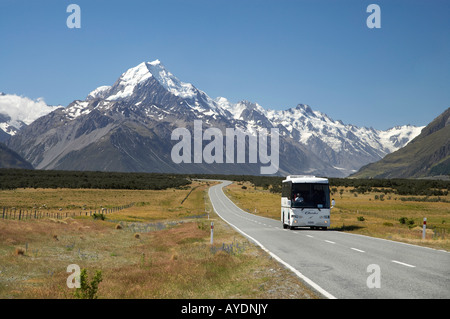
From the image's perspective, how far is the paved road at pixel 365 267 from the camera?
1106 cm

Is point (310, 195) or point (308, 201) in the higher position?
point (310, 195)

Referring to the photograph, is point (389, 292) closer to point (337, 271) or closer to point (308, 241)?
point (337, 271)

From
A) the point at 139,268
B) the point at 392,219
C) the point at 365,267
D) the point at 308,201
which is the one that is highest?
the point at 308,201

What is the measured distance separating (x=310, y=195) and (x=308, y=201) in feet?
1.53

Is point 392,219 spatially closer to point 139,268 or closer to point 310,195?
point 310,195

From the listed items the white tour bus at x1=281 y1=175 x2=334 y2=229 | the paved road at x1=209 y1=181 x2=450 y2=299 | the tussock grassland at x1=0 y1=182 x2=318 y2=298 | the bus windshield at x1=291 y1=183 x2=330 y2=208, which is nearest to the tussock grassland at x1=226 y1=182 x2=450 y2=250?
the white tour bus at x1=281 y1=175 x2=334 y2=229

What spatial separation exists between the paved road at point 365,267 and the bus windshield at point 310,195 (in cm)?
751

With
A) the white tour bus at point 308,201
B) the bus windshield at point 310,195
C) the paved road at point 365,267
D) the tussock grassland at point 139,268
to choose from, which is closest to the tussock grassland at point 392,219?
the white tour bus at point 308,201

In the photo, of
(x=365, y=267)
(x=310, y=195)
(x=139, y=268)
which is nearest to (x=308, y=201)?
(x=310, y=195)

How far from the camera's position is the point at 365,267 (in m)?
14.9

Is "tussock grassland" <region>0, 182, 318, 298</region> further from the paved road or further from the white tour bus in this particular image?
the white tour bus

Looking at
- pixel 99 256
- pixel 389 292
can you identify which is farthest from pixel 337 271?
pixel 99 256
